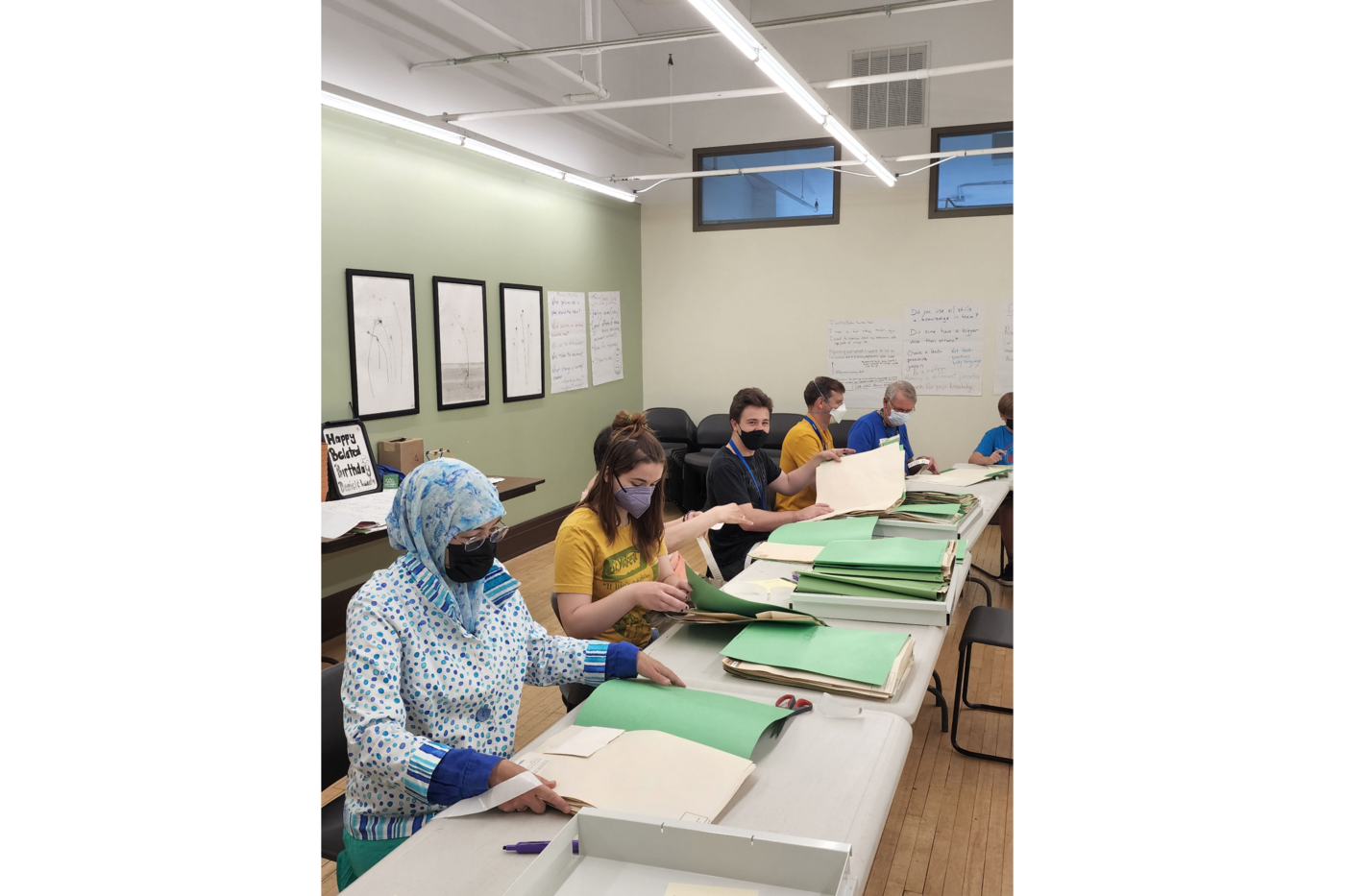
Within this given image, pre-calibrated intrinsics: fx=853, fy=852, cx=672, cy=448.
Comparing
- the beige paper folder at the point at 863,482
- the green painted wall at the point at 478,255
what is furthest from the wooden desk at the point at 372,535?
the beige paper folder at the point at 863,482

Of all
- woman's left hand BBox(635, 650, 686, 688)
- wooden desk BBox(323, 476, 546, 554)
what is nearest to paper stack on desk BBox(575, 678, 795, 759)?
woman's left hand BBox(635, 650, 686, 688)

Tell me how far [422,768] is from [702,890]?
23.8 inches

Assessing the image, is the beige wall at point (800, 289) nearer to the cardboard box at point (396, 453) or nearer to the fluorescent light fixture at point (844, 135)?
the fluorescent light fixture at point (844, 135)

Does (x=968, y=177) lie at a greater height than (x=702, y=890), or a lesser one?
greater

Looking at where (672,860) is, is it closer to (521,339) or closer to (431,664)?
(431,664)

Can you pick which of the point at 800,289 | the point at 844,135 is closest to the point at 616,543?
the point at 844,135

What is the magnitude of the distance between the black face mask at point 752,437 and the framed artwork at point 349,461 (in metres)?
2.11

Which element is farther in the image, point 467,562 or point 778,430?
point 778,430

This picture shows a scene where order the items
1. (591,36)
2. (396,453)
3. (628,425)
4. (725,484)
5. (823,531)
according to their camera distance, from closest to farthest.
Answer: (628,425)
(823,531)
(725,484)
(396,453)
(591,36)

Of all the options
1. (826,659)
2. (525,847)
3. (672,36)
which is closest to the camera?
(525,847)

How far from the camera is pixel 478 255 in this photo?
233 inches

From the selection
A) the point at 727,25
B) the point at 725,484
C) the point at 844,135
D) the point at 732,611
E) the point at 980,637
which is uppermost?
the point at 844,135
